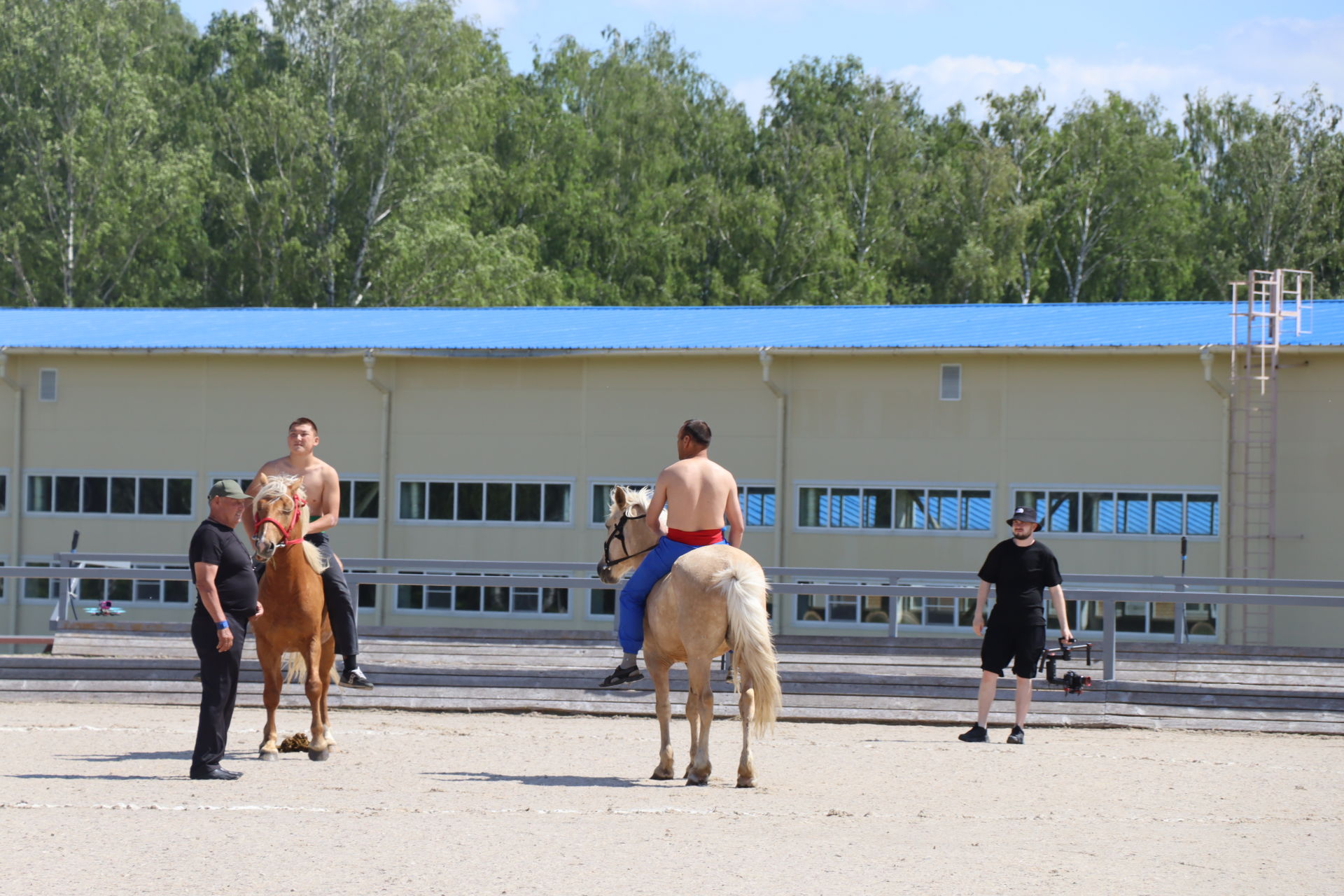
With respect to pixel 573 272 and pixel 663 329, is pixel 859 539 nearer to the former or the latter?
pixel 663 329

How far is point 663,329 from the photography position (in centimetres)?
2689

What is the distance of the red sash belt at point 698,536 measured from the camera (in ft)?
33.8

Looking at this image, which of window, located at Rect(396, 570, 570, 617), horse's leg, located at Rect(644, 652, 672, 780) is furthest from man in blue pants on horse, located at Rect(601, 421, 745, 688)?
window, located at Rect(396, 570, 570, 617)

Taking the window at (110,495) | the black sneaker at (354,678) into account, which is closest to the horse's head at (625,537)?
the black sneaker at (354,678)

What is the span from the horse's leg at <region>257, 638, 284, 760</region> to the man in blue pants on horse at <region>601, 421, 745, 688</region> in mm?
2616

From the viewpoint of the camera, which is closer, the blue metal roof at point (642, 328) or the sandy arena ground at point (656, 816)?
the sandy arena ground at point (656, 816)

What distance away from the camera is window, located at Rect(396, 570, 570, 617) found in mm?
26078

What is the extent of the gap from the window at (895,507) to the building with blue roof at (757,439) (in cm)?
4

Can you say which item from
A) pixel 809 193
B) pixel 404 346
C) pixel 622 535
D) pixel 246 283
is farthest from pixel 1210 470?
pixel 246 283

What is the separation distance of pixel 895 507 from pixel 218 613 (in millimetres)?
16023

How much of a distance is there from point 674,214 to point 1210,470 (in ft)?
94.5

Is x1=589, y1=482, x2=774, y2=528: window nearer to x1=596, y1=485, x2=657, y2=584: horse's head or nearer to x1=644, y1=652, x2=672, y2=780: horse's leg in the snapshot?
x1=596, y1=485, x2=657, y2=584: horse's head

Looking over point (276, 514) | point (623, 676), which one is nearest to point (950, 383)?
point (623, 676)

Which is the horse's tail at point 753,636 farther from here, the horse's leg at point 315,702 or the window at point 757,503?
the window at point 757,503
